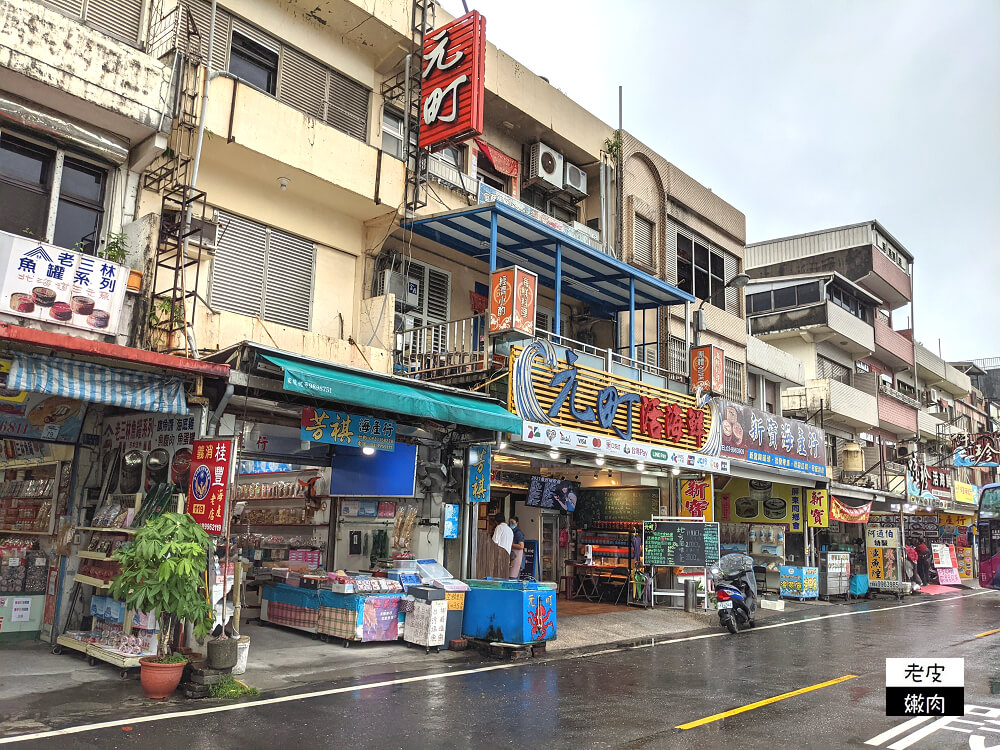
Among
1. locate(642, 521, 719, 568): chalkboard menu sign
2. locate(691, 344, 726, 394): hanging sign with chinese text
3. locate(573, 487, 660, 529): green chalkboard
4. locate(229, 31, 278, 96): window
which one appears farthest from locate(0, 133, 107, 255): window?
locate(573, 487, 660, 529): green chalkboard

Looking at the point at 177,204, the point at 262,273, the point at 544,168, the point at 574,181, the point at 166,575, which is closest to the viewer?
the point at 166,575

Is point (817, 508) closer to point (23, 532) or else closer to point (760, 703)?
point (760, 703)

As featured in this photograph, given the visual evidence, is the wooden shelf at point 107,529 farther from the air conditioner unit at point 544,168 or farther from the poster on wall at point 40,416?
the air conditioner unit at point 544,168

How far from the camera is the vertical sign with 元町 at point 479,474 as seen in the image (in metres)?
13.8

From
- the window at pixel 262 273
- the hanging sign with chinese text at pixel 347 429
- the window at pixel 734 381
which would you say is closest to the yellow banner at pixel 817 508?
the window at pixel 734 381

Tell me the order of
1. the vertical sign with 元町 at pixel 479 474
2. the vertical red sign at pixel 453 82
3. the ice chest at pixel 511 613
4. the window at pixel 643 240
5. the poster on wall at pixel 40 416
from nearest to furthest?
the poster on wall at pixel 40 416 < the ice chest at pixel 511 613 < the vertical red sign at pixel 453 82 < the vertical sign with 元町 at pixel 479 474 < the window at pixel 643 240

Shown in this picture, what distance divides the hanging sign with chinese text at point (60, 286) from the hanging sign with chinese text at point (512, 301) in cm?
611

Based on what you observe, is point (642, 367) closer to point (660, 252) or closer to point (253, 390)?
point (660, 252)

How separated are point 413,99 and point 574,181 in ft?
18.8

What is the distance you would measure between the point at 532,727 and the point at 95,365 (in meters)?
6.47

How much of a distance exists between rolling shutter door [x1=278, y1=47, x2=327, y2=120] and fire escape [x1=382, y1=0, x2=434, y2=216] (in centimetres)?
143

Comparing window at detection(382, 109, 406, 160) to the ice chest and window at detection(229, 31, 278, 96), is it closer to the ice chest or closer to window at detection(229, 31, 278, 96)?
window at detection(229, 31, 278, 96)

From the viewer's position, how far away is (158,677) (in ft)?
26.8

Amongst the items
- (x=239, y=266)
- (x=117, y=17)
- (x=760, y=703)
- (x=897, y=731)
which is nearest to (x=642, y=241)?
(x=239, y=266)
